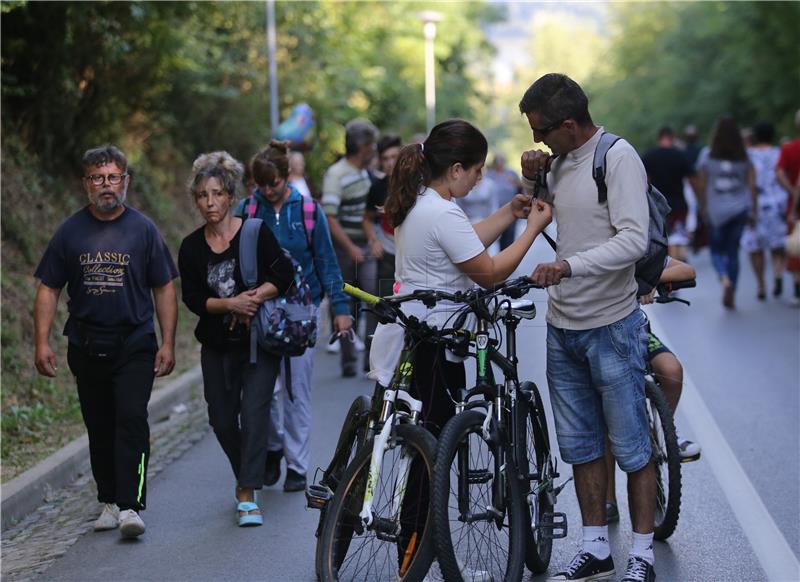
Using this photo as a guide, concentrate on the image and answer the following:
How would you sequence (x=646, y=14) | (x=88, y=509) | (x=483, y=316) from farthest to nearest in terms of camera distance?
1. (x=646, y=14)
2. (x=88, y=509)
3. (x=483, y=316)

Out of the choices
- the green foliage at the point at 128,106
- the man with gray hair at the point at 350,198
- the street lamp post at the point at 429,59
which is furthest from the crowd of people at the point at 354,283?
the street lamp post at the point at 429,59

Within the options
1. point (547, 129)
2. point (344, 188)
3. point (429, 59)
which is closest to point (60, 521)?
point (547, 129)

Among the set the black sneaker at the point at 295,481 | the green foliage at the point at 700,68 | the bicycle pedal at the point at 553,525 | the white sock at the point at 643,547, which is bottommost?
the black sneaker at the point at 295,481

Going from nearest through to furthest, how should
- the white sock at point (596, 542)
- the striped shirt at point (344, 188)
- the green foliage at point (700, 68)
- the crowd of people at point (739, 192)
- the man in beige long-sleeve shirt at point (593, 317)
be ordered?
the man in beige long-sleeve shirt at point (593, 317), the white sock at point (596, 542), the striped shirt at point (344, 188), the crowd of people at point (739, 192), the green foliage at point (700, 68)

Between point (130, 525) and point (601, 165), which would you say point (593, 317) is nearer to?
point (601, 165)

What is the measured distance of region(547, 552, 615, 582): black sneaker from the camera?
5.39 m

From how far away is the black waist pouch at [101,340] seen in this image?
6594 millimetres

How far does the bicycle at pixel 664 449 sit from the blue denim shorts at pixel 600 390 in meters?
0.60

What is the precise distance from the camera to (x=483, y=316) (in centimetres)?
507

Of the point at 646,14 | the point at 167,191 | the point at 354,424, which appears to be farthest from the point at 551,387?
the point at 646,14

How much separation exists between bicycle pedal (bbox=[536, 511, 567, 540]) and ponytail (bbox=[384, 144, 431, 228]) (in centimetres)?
133

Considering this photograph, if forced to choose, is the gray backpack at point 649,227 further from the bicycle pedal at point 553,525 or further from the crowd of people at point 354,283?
the bicycle pedal at point 553,525

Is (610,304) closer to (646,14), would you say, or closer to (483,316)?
(483,316)

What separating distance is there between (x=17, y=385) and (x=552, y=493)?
543 cm
